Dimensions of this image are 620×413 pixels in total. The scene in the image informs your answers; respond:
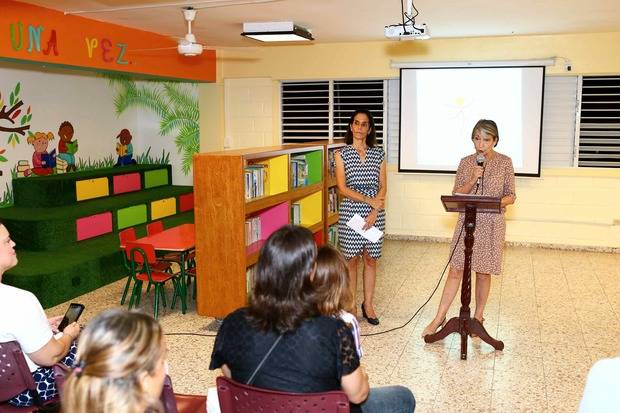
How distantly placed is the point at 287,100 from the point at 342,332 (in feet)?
23.9

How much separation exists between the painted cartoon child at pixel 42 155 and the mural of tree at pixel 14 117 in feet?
0.62

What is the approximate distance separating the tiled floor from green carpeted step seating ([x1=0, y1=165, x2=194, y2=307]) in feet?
0.81

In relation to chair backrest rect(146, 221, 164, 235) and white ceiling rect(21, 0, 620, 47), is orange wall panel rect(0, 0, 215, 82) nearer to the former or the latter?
white ceiling rect(21, 0, 620, 47)

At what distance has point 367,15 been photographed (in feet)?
20.5

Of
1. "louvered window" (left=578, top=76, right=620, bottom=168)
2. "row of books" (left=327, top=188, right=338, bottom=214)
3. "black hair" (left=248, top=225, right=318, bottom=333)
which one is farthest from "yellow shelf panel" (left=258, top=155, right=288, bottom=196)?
"louvered window" (left=578, top=76, right=620, bottom=168)

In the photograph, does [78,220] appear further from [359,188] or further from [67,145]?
[359,188]

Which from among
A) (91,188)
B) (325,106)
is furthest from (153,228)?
(325,106)

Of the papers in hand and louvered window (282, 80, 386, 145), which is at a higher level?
louvered window (282, 80, 386, 145)

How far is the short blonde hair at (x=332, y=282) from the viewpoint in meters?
2.35

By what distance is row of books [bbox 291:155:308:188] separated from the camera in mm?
5684

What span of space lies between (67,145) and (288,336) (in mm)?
6852

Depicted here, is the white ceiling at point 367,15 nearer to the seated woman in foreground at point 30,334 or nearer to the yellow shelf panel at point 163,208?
the yellow shelf panel at point 163,208

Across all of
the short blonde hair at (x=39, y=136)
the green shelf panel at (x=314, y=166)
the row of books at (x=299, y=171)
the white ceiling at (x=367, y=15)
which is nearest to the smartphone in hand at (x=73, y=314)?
the row of books at (x=299, y=171)

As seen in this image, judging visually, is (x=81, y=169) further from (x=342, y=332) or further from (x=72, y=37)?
(x=342, y=332)
